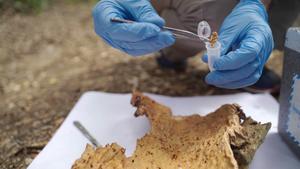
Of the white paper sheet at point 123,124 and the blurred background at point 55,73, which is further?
the blurred background at point 55,73

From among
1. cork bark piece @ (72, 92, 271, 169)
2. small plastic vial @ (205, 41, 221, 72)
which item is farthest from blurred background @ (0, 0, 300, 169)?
small plastic vial @ (205, 41, 221, 72)

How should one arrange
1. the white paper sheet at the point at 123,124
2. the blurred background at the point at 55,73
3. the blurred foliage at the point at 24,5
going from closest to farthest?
the white paper sheet at the point at 123,124, the blurred background at the point at 55,73, the blurred foliage at the point at 24,5

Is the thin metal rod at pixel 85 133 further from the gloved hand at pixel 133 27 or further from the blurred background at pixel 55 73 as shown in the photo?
the gloved hand at pixel 133 27

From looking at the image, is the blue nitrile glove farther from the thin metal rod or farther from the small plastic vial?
the thin metal rod

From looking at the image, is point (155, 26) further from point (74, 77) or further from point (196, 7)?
point (74, 77)

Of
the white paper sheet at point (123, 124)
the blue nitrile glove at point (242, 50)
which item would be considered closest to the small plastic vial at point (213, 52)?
the blue nitrile glove at point (242, 50)

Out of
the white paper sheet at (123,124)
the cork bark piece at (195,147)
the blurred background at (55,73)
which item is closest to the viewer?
the cork bark piece at (195,147)

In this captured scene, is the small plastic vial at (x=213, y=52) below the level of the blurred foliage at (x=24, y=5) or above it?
above
